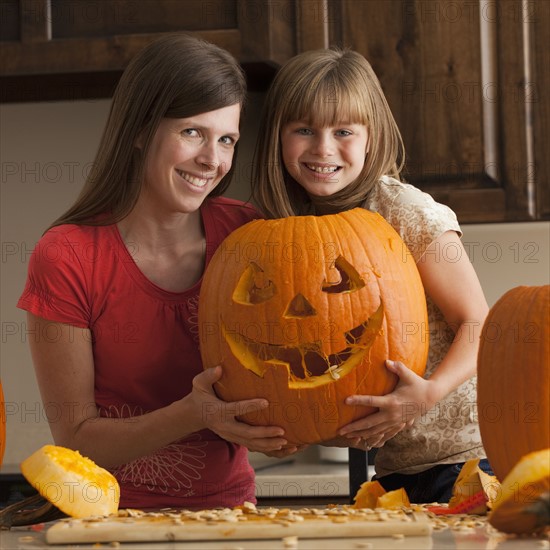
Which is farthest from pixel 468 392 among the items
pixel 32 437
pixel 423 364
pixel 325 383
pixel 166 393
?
pixel 32 437

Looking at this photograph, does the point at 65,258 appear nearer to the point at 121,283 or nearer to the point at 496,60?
the point at 121,283

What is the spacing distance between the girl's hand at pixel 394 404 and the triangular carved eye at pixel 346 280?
4.1 inches

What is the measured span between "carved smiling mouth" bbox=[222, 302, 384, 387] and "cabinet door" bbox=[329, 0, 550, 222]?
3.64 ft

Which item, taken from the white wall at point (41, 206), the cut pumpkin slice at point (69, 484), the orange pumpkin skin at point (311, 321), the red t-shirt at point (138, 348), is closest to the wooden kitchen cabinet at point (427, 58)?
the white wall at point (41, 206)

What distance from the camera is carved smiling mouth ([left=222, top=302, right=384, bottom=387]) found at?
112 cm

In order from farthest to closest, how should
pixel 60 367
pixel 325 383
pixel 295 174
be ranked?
pixel 295 174
pixel 60 367
pixel 325 383

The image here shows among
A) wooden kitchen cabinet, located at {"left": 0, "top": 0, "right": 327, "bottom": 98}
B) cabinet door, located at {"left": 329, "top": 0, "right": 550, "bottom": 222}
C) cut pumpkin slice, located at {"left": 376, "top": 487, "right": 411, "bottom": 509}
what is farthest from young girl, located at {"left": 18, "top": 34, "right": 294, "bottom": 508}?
cabinet door, located at {"left": 329, "top": 0, "right": 550, "bottom": 222}

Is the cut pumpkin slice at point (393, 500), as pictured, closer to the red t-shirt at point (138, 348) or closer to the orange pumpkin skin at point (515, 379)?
the orange pumpkin skin at point (515, 379)

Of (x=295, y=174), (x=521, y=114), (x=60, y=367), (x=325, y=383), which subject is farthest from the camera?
(x=521, y=114)

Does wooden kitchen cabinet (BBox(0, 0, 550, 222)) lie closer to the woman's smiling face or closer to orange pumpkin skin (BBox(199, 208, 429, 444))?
the woman's smiling face

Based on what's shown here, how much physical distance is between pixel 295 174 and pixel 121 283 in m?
0.32

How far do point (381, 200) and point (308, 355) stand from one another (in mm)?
321

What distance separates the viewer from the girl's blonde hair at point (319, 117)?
1398mm

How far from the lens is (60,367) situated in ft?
4.29
